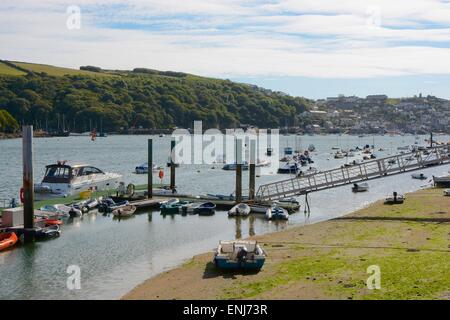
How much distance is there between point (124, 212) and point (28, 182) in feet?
44.3

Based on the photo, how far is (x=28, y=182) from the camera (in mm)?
39750

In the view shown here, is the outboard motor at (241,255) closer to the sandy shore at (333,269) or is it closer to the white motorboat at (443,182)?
the sandy shore at (333,269)

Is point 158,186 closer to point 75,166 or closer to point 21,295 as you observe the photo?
point 75,166

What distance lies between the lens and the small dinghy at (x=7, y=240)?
123 ft

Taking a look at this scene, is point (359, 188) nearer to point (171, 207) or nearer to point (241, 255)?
point (171, 207)

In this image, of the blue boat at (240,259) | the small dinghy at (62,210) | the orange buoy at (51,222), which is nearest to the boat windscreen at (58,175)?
the small dinghy at (62,210)

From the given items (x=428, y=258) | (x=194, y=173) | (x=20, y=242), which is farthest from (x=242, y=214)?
(x=194, y=173)

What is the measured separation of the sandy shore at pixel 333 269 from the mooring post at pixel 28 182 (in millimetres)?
12165

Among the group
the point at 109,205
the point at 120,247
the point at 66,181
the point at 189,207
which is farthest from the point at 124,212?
the point at 66,181

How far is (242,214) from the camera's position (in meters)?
51.3
